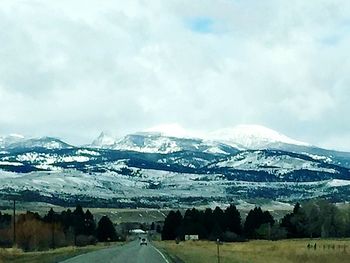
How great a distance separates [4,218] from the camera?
147250mm

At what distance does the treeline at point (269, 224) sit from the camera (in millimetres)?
139000

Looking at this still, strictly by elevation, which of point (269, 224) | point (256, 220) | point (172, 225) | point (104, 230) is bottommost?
point (269, 224)

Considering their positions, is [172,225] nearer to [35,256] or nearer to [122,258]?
[35,256]

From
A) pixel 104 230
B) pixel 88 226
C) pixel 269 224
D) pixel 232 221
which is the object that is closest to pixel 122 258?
pixel 269 224

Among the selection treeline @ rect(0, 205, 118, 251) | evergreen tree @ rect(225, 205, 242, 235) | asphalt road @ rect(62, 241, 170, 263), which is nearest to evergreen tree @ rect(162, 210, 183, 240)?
treeline @ rect(0, 205, 118, 251)

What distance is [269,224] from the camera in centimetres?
13862

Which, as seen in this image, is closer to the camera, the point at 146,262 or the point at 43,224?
the point at 146,262

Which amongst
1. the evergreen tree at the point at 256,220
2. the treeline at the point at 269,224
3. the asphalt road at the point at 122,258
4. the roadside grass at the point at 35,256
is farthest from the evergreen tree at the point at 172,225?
the asphalt road at the point at 122,258

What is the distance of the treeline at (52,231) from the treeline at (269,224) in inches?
624

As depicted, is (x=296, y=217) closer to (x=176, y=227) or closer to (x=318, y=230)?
(x=318, y=230)

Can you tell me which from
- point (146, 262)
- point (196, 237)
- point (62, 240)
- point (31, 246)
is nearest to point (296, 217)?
point (196, 237)

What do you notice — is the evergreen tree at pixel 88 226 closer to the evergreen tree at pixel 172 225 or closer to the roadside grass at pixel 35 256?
the evergreen tree at pixel 172 225

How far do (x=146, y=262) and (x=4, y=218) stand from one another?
99451 mm

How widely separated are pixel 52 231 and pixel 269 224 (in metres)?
35.5
